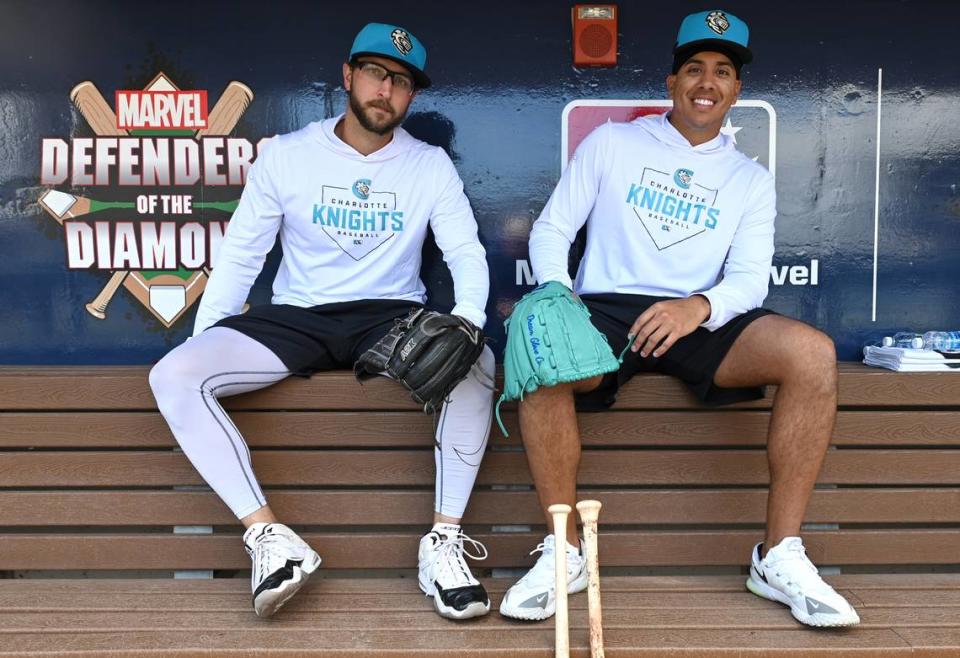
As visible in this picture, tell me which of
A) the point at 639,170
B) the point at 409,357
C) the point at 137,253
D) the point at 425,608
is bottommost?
the point at 425,608

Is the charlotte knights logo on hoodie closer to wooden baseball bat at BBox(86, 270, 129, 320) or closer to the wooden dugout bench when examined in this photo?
the wooden dugout bench

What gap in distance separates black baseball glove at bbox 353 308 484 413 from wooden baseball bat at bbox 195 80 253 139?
44.3 inches

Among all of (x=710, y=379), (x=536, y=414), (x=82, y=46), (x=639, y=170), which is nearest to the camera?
(x=536, y=414)

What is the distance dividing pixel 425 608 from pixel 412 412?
0.51m

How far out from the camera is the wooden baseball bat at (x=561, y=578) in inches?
71.2

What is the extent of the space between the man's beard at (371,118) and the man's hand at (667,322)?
89 cm

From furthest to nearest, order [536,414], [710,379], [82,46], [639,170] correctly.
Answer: [82,46], [639,170], [710,379], [536,414]

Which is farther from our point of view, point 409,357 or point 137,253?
point 137,253

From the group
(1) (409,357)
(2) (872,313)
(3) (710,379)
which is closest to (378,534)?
(1) (409,357)

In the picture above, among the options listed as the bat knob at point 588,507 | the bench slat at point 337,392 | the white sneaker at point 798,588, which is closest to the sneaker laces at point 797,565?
the white sneaker at point 798,588

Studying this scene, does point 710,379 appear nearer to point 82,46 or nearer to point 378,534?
point 378,534

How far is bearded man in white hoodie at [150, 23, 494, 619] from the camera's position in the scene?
88.7 inches

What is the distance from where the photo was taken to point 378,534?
7.80 feet

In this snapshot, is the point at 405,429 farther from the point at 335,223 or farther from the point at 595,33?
the point at 595,33
